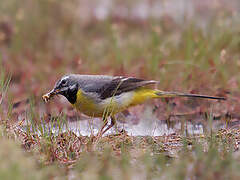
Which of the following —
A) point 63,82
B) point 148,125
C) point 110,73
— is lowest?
point 148,125

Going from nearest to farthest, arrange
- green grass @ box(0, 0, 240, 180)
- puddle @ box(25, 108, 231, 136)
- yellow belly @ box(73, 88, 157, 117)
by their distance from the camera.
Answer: green grass @ box(0, 0, 240, 180)
puddle @ box(25, 108, 231, 136)
yellow belly @ box(73, 88, 157, 117)

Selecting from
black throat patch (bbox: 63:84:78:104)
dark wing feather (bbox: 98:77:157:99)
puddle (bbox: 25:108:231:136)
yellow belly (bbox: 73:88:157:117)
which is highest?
dark wing feather (bbox: 98:77:157:99)

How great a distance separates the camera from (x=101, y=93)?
4992 mm

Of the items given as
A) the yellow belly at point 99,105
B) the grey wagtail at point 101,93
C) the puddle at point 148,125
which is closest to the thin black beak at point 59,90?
the grey wagtail at point 101,93

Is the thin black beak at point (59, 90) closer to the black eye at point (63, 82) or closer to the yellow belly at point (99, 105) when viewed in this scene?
the black eye at point (63, 82)

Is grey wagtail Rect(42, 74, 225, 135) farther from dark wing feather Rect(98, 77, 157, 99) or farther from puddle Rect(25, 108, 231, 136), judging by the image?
puddle Rect(25, 108, 231, 136)

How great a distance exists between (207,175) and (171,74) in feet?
11.3

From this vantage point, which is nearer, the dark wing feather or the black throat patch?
the black throat patch

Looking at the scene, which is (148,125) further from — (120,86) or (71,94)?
(71,94)

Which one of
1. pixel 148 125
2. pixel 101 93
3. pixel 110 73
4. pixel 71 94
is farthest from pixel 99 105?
pixel 110 73

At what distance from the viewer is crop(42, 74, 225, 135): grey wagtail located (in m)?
4.87

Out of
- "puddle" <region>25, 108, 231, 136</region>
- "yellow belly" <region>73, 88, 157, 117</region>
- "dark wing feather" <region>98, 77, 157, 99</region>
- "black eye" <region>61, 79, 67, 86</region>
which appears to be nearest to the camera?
"puddle" <region>25, 108, 231, 136</region>

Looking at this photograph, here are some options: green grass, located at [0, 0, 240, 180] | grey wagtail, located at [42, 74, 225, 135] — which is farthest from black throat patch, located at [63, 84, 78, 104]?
green grass, located at [0, 0, 240, 180]

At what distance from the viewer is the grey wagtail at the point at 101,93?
487cm
